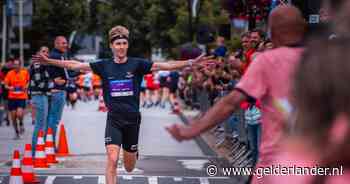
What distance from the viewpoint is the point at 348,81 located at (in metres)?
2.67

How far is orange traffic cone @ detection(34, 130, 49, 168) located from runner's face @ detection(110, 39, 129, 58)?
3759 millimetres

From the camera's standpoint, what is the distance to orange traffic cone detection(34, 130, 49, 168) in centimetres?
1405

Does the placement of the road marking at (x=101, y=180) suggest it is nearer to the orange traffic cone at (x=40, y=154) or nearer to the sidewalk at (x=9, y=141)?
the orange traffic cone at (x=40, y=154)

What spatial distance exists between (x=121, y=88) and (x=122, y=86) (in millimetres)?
23

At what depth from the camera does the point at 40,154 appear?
567 inches

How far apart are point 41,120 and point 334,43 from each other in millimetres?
12951

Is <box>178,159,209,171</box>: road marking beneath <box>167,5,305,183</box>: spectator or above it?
beneath

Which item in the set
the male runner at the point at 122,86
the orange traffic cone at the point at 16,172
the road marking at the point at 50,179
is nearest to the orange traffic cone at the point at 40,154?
the road marking at the point at 50,179

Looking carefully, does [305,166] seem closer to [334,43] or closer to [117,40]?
[334,43]

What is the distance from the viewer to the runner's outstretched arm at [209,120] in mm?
4777

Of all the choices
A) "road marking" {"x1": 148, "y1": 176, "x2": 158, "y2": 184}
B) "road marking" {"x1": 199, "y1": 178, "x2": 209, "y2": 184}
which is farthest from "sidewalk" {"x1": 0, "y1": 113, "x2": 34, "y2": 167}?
"road marking" {"x1": 199, "y1": 178, "x2": 209, "y2": 184}

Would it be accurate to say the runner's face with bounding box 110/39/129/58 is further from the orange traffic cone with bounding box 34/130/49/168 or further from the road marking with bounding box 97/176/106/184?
the orange traffic cone with bounding box 34/130/49/168

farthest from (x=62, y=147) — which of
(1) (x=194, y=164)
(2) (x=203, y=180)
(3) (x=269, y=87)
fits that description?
(3) (x=269, y=87)

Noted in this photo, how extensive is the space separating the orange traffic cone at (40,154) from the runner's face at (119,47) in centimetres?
376
